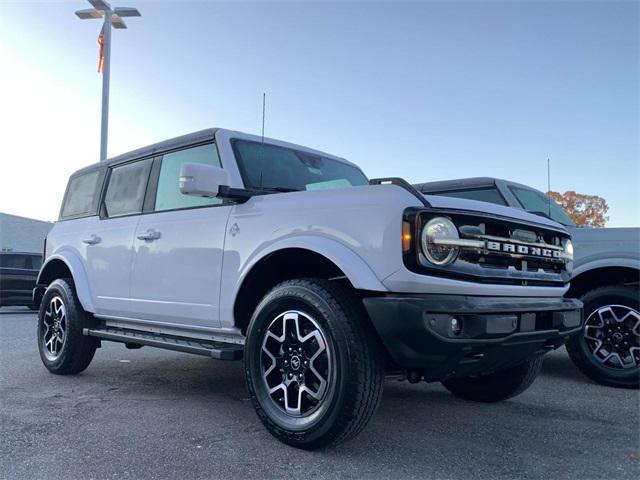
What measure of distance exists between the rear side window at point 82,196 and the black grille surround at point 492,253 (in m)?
3.79

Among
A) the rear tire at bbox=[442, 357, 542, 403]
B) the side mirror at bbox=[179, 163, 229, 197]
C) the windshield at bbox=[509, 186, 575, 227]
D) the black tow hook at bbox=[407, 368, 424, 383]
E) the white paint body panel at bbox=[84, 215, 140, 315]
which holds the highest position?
the windshield at bbox=[509, 186, 575, 227]

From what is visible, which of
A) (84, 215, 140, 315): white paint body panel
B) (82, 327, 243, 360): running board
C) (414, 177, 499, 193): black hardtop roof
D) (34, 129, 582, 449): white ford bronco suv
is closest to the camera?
(34, 129, 582, 449): white ford bronco suv

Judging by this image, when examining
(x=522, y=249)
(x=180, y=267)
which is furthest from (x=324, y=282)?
(x=180, y=267)

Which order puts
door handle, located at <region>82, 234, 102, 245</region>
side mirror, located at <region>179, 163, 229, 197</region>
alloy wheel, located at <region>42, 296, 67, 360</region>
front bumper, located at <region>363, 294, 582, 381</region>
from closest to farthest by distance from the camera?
front bumper, located at <region>363, 294, 582, 381</region> < side mirror, located at <region>179, 163, 229, 197</region> < door handle, located at <region>82, 234, 102, 245</region> < alloy wheel, located at <region>42, 296, 67, 360</region>

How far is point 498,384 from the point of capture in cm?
417

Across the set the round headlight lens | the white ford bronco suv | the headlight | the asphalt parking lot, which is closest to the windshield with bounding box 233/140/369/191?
the white ford bronco suv

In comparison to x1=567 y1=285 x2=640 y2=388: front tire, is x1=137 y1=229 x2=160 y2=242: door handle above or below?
above

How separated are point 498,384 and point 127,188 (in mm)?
3567

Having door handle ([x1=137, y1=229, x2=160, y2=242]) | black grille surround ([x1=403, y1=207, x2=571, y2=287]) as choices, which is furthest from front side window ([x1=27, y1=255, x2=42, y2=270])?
black grille surround ([x1=403, y1=207, x2=571, y2=287])

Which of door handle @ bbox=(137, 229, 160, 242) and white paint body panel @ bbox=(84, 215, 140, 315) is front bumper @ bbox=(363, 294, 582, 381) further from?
white paint body panel @ bbox=(84, 215, 140, 315)

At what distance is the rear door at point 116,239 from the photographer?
4688mm

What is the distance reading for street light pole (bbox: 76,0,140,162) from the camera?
15086 mm

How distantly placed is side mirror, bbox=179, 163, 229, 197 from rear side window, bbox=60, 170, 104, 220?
7.80 feet

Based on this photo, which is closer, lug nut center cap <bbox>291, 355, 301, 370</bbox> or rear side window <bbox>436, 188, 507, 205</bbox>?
lug nut center cap <bbox>291, 355, 301, 370</bbox>
